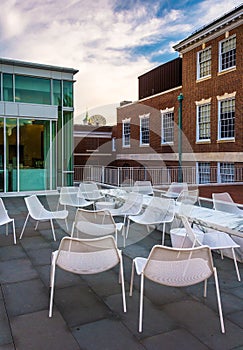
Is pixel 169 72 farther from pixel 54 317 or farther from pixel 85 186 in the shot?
pixel 54 317

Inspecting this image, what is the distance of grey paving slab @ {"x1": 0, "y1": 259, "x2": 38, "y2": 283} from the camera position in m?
4.10

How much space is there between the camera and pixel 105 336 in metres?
2.78

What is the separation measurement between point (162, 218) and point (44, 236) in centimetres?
223

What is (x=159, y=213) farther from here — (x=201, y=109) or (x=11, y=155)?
(x=201, y=109)

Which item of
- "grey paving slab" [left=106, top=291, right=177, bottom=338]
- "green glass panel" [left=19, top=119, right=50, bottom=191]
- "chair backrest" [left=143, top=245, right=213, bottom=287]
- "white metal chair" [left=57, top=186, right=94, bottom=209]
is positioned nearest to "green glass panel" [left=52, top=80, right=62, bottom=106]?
"green glass panel" [left=19, top=119, right=50, bottom=191]

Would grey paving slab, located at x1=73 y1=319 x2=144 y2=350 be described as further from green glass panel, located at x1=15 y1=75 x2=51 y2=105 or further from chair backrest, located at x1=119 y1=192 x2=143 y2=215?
green glass panel, located at x1=15 y1=75 x2=51 y2=105

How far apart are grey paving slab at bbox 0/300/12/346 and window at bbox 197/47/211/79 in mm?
16798

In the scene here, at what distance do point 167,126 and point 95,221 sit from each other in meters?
16.6

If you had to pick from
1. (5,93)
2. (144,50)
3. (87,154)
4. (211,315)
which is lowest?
(211,315)

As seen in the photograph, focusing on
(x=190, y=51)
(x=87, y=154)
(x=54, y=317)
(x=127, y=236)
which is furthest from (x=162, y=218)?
(x=87, y=154)

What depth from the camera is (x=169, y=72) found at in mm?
22344

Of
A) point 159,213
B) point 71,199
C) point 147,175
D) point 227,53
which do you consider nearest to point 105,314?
point 159,213

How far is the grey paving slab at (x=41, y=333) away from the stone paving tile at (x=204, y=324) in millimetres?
1023

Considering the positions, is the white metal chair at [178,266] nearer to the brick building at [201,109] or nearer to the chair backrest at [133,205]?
the chair backrest at [133,205]
